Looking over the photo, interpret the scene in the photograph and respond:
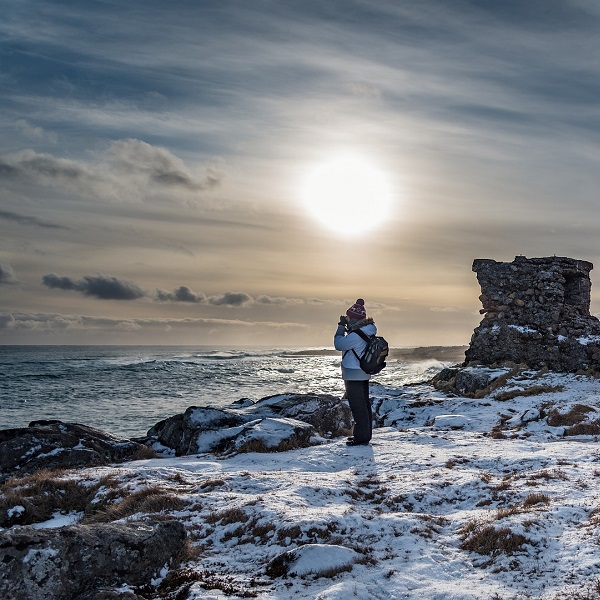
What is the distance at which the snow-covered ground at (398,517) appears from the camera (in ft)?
17.5

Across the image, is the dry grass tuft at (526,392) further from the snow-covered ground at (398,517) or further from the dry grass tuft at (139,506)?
the dry grass tuft at (139,506)

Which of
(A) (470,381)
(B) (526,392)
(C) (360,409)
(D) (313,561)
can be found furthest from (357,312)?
(A) (470,381)

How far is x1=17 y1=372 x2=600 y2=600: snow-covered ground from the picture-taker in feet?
17.5

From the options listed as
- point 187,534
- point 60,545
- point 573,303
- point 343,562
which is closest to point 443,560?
point 343,562

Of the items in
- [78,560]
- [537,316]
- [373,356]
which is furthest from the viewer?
[537,316]

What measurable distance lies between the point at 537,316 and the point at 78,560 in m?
22.9

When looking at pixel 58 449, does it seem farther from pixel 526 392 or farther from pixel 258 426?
pixel 526 392

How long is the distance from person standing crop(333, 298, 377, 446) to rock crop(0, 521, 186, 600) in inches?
267

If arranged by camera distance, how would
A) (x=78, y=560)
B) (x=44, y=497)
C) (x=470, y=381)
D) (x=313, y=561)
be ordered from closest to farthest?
(x=78, y=560), (x=313, y=561), (x=44, y=497), (x=470, y=381)

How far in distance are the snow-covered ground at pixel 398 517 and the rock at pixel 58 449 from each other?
4.85 feet

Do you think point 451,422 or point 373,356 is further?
point 451,422

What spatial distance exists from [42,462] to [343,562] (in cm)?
868

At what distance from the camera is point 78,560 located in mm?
5137

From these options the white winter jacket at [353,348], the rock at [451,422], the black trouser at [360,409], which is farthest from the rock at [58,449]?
the rock at [451,422]
